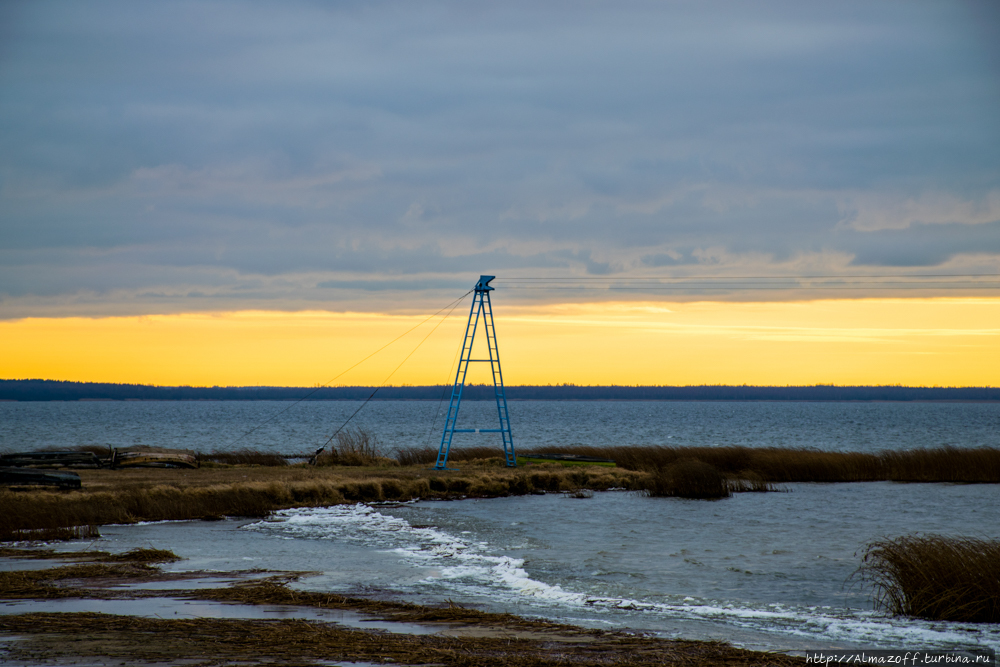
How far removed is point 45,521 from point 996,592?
2193cm

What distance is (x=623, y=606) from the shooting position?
14.8 meters

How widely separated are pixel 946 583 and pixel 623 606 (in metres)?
5.44

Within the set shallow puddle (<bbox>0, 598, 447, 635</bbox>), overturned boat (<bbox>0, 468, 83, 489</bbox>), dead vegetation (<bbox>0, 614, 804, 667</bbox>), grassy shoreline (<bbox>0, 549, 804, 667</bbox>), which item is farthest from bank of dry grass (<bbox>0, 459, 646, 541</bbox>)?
dead vegetation (<bbox>0, 614, 804, 667</bbox>)

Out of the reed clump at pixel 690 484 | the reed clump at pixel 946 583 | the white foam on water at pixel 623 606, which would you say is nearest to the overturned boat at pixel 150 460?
the white foam on water at pixel 623 606

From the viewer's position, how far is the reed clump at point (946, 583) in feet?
44.1

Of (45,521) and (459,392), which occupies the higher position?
(459,392)

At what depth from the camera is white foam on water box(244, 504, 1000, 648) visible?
12.7 m

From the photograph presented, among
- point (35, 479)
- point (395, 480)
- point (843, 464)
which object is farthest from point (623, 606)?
point (843, 464)

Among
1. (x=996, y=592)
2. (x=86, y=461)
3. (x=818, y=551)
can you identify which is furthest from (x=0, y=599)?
(x=86, y=461)

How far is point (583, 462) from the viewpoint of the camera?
43281 mm

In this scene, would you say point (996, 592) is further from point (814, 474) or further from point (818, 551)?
point (814, 474)

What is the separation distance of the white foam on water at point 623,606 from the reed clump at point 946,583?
0.38 m

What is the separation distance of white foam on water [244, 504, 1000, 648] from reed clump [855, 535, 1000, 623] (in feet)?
1.25

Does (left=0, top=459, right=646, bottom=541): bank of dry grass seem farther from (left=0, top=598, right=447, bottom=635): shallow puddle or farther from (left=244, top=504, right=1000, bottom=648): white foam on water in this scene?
(left=0, top=598, right=447, bottom=635): shallow puddle
